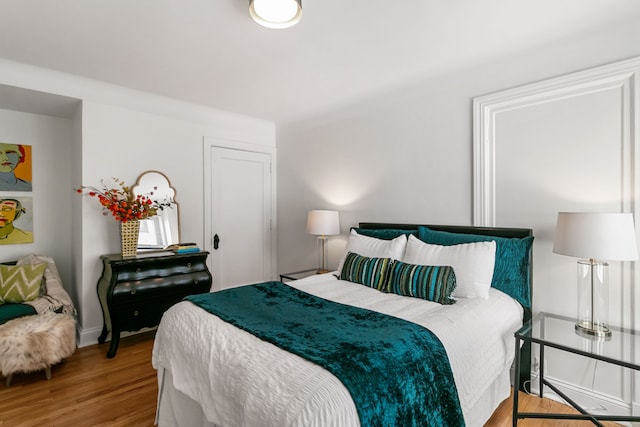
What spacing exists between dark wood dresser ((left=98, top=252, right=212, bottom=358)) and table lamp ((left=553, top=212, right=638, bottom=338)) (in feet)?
10.1

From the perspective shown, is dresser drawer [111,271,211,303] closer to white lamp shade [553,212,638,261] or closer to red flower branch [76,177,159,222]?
red flower branch [76,177,159,222]

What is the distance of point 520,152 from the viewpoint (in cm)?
241

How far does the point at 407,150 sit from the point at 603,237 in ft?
5.63

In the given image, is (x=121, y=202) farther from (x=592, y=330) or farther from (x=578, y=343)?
(x=592, y=330)

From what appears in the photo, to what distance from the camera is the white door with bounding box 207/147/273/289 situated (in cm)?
399

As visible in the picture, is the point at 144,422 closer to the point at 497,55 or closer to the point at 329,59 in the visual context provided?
the point at 329,59

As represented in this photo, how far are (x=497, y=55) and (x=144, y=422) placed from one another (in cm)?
358

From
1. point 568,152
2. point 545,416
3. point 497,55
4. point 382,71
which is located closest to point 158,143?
point 382,71

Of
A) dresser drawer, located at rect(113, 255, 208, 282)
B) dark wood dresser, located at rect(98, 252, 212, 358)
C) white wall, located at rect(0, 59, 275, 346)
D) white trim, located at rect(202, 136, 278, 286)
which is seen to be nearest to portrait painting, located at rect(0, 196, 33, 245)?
white wall, located at rect(0, 59, 275, 346)

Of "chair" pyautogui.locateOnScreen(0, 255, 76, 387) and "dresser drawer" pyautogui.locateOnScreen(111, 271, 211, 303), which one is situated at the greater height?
"dresser drawer" pyautogui.locateOnScreen(111, 271, 211, 303)

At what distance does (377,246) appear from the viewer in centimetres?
275

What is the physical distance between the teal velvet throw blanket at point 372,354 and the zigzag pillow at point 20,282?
7.07ft

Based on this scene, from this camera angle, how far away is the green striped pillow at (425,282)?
2.09 m

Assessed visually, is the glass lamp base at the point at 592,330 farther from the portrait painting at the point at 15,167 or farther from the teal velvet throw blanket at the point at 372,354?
the portrait painting at the point at 15,167
